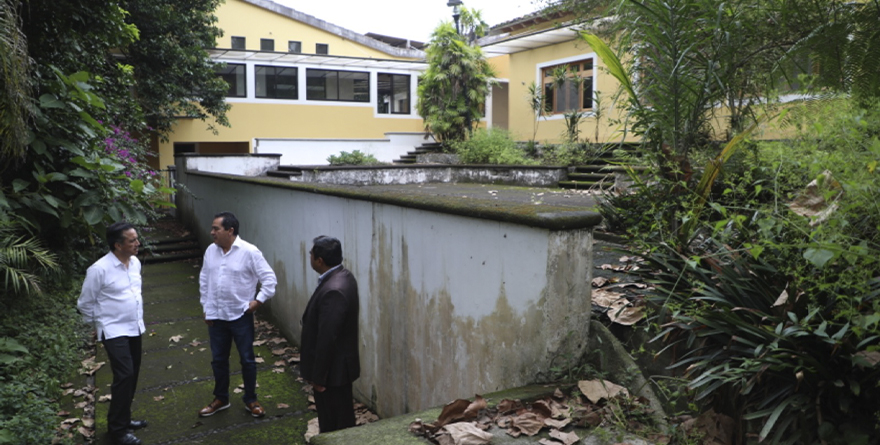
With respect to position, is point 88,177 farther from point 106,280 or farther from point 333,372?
point 333,372

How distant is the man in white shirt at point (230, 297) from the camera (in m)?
5.96

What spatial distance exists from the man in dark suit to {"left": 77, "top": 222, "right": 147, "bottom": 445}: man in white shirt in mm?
1694

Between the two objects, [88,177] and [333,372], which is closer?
[333,372]

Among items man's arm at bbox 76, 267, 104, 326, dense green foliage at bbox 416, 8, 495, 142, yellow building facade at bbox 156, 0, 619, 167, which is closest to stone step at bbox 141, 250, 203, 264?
man's arm at bbox 76, 267, 104, 326

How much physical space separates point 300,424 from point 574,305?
340 centimetres

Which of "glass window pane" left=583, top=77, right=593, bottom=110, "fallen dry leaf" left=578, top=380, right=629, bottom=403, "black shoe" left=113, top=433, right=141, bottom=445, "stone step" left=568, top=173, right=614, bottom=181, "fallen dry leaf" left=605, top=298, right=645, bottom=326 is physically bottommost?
"black shoe" left=113, top=433, right=141, bottom=445

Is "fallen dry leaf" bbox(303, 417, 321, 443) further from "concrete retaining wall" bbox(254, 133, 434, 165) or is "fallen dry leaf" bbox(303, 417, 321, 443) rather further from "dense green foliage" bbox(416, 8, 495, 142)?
"concrete retaining wall" bbox(254, 133, 434, 165)

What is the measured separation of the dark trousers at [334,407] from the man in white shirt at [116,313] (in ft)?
5.68

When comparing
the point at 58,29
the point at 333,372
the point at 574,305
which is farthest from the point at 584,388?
the point at 58,29

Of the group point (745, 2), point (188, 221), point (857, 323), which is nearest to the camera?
point (857, 323)

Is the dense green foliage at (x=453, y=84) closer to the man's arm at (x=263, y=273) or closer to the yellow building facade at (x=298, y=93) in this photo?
the yellow building facade at (x=298, y=93)

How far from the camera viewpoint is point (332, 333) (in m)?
4.60

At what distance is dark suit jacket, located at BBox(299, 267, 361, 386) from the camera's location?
4.61 metres

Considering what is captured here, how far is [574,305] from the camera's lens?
3.71 metres
